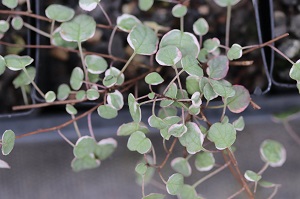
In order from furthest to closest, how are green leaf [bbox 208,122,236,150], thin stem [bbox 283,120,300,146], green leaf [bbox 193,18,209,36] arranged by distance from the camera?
thin stem [bbox 283,120,300,146] → green leaf [bbox 193,18,209,36] → green leaf [bbox 208,122,236,150]

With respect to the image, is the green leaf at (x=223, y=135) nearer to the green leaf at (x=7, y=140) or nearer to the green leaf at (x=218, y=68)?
the green leaf at (x=218, y=68)

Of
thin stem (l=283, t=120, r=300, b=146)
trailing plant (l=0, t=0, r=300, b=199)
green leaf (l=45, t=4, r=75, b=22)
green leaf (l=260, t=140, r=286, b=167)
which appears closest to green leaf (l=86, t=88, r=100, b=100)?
trailing plant (l=0, t=0, r=300, b=199)

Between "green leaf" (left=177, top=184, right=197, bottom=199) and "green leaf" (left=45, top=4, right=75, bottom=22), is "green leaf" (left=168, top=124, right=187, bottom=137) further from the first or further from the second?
"green leaf" (left=45, top=4, right=75, bottom=22)

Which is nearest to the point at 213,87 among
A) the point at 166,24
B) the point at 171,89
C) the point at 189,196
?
the point at 171,89

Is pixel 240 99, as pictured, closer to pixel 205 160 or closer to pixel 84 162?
pixel 205 160

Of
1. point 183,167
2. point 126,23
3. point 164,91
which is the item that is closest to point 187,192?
point 183,167

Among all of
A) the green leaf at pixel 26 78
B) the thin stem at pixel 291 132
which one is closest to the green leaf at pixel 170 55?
the green leaf at pixel 26 78
